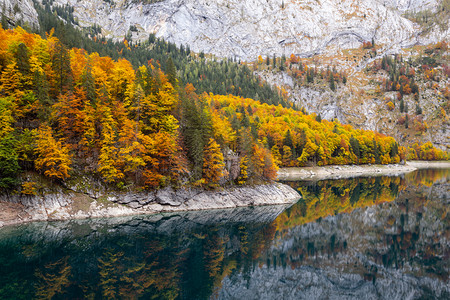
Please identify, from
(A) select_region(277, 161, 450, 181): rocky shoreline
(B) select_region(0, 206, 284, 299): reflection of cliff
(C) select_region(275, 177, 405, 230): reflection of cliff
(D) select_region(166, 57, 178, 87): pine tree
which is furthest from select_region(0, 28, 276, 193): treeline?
(A) select_region(277, 161, 450, 181): rocky shoreline

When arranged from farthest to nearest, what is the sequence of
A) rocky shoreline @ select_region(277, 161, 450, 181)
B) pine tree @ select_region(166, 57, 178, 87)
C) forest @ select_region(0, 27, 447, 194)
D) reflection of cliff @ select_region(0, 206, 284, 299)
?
rocky shoreline @ select_region(277, 161, 450, 181)
pine tree @ select_region(166, 57, 178, 87)
forest @ select_region(0, 27, 447, 194)
reflection of cliff @ select_region(0, 206, 284, 299)

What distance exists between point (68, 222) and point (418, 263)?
124 feet

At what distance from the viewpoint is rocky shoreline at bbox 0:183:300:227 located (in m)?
33.0

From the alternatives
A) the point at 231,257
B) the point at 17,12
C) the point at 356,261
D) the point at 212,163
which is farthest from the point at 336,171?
the point at 17,12

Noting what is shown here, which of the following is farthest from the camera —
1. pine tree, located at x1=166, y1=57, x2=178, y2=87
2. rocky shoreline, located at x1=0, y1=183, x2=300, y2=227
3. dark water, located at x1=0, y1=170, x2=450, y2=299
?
pine tree, located at x1=166, y1=57, x2=178, y2=87

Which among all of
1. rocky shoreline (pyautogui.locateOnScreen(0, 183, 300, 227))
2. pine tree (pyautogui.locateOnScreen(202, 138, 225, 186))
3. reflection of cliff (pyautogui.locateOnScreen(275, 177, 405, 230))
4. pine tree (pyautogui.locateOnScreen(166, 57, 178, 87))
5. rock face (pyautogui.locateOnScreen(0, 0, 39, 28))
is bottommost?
reflection of cliff (pyautogui.locateOnScreen(275, 177, 405, 230))

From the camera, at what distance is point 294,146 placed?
10019cm

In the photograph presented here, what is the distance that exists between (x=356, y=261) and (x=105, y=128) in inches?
1445

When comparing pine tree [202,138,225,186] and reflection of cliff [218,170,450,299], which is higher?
pine tree [202,138,225,186]

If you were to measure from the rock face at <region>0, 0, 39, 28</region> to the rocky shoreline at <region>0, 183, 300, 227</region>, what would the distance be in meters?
44.3

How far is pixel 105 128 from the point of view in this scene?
40875mm

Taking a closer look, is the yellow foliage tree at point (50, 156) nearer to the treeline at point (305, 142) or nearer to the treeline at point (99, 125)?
the treeline at point (99, 125)

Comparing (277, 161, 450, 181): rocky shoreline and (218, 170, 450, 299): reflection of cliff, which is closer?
(218, 170, 450, 299): reflection of cliff

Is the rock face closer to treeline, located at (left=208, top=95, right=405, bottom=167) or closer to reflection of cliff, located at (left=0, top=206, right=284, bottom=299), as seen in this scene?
treeline, located at (left=208, top=95, right=405, bottom=167)
